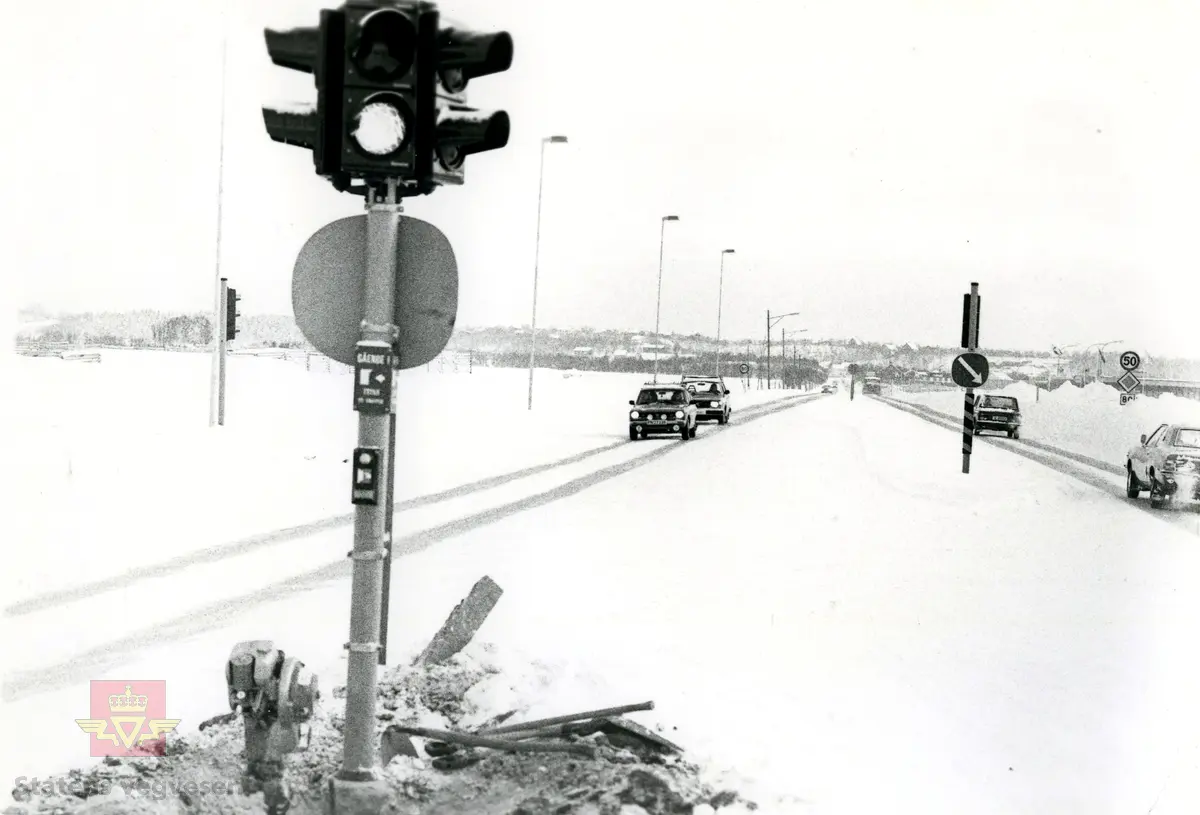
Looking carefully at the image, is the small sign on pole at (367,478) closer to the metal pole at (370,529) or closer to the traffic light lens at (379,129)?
the metal pole at (370,529)

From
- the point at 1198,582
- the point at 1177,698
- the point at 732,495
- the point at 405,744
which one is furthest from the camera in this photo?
the point at 732,495

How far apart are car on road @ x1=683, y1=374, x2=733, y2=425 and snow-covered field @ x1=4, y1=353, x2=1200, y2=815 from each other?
18.6 m

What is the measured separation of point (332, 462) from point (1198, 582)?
1377 cm

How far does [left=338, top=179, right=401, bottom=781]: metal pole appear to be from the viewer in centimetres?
415

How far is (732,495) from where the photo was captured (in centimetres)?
1578

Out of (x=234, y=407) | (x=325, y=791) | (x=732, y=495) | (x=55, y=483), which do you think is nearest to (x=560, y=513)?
(x=732, y=495)

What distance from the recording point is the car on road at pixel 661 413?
95.3 feet

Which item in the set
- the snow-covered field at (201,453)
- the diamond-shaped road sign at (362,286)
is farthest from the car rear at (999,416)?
the diamond-shaped road sign at (362,286)

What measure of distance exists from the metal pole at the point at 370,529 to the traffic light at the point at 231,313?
1977cm

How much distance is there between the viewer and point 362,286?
427 cm

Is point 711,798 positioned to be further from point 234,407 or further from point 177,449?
point 234,407

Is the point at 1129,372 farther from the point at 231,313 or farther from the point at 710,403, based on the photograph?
the point at 231,313

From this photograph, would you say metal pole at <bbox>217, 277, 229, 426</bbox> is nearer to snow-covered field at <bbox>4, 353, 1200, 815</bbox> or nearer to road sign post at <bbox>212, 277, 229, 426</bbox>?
road sign post at <bbox>212, 277, 229, 426</bbox>

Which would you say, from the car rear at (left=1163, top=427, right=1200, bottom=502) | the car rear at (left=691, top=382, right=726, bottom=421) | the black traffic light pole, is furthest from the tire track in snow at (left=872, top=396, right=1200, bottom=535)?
the black traffic light pole
